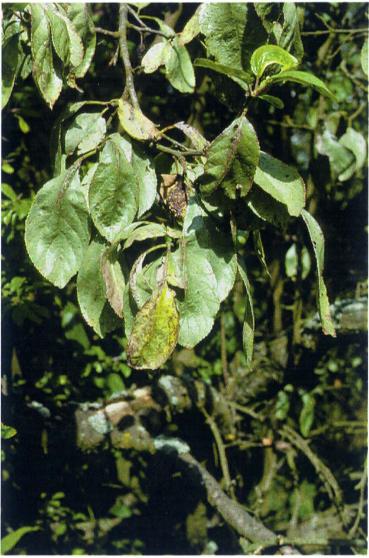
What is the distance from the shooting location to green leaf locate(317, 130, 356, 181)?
1.30 m

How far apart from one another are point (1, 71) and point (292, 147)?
94cm

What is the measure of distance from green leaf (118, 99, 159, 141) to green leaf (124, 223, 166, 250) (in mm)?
99

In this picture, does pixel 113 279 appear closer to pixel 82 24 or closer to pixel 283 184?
pixel 283 184

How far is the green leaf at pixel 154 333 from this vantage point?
56cm

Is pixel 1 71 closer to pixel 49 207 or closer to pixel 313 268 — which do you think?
pixel 49 207

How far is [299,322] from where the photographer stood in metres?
1.56

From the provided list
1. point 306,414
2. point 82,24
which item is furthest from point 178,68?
point 306,414

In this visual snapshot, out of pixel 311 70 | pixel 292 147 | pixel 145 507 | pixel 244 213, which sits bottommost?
pixel 145 507

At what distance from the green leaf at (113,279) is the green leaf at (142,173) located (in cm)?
6

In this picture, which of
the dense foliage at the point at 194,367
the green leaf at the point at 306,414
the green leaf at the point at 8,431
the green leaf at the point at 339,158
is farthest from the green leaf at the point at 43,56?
the green leaf at the point at 306,414

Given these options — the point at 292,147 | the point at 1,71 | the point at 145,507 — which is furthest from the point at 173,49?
the point at 145,507

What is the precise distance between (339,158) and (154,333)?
2.83 feet

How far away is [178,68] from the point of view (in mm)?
888

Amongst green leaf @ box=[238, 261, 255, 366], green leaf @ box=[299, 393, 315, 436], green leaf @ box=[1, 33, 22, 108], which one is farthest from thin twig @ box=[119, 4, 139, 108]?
green leaf @ box=[299, 393, 315, 436]
